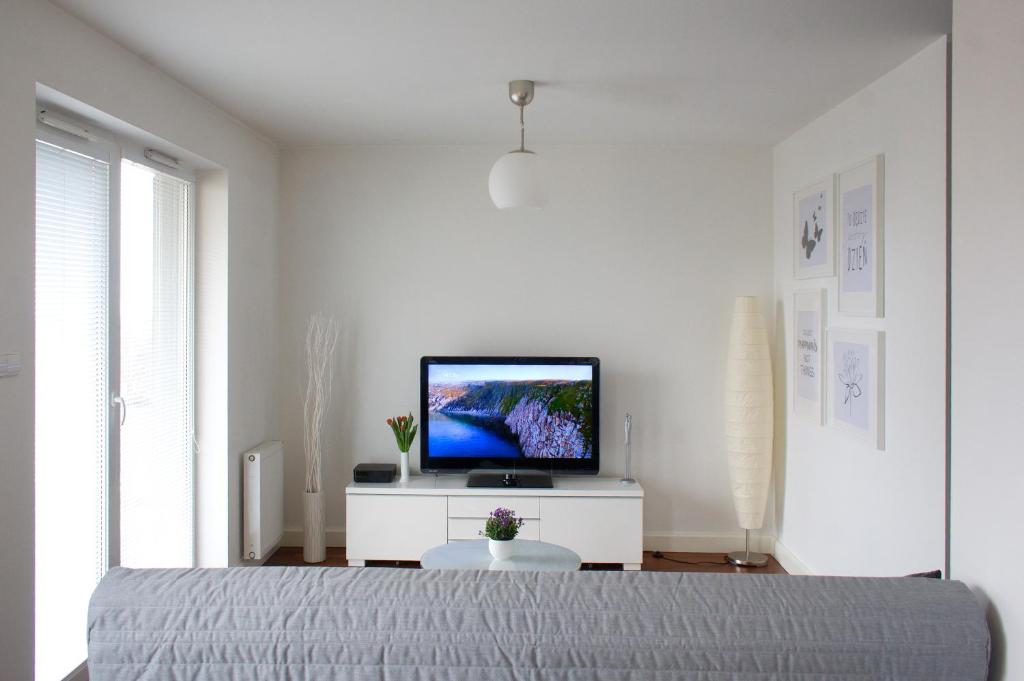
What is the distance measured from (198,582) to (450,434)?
2.94 metres

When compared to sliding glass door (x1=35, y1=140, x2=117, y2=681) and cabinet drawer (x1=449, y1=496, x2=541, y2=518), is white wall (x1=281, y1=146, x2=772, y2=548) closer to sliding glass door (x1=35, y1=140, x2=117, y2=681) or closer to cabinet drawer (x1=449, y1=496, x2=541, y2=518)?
cabinet drawer (x1=449, y1=496, x2=541, y2=518)

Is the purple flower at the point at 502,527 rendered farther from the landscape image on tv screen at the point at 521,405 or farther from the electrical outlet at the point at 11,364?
the electrical outlet at the point at 11,364

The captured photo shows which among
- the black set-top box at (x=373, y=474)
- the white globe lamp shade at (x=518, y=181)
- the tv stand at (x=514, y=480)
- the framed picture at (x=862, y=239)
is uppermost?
the white globe lamp shade at (x=518, y=181)

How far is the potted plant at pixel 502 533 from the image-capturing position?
10.9 ft

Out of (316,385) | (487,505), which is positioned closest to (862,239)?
(487,505)

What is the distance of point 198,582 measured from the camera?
1747 mm

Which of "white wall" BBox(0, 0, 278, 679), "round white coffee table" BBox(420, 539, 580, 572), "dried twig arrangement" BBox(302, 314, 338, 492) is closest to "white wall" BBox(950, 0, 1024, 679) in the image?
"round white coffee table" BBox(420, 539, 580, 572)

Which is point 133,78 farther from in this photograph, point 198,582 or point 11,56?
point 198,582

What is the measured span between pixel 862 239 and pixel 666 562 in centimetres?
234

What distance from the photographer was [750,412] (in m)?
4.51

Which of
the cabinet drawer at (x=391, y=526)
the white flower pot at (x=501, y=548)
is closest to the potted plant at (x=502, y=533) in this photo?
the white flower pot at (x=501, y=548)

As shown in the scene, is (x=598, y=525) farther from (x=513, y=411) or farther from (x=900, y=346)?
(x=900, y=346)

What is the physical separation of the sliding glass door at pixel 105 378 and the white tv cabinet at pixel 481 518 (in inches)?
39.5

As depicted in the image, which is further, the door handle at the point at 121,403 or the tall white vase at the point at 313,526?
the tall white vase at the point at 313,526
